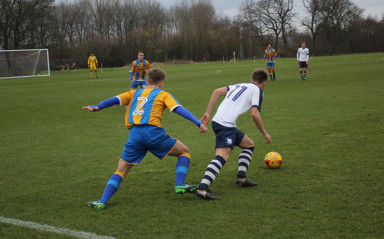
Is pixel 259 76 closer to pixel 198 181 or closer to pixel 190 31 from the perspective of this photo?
pixel 198 181

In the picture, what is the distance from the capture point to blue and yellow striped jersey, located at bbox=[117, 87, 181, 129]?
14.5ft

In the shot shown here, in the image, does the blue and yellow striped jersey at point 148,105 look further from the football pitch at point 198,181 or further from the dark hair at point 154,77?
the football pitch at point 198,181

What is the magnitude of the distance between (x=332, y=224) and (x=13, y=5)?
5362 cm

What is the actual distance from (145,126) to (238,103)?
128 centimetres

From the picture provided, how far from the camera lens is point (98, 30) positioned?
72.6 metres

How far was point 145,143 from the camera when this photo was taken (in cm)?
443

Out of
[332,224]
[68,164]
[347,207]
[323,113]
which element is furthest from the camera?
[323,113]

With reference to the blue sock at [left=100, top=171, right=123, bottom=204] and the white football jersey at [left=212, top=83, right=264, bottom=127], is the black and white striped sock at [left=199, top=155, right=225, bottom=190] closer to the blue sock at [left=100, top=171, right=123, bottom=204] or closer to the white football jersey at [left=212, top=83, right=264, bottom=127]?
the white football jersey at [left=212, top=83, right=264, bottom=127]

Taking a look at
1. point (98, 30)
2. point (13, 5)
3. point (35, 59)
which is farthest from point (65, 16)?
point (35, 59)

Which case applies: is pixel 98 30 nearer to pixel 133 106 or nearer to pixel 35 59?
pixel 35 59

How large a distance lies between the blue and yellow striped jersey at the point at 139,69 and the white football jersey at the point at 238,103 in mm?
10302

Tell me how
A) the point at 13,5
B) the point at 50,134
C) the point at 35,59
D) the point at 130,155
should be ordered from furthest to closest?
the point at 13,5
the point at 35,59
the point at 50,134
the point at 130,155

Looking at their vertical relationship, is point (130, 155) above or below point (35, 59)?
below

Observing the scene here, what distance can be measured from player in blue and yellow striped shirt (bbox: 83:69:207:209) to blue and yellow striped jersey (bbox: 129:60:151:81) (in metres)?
10.4
